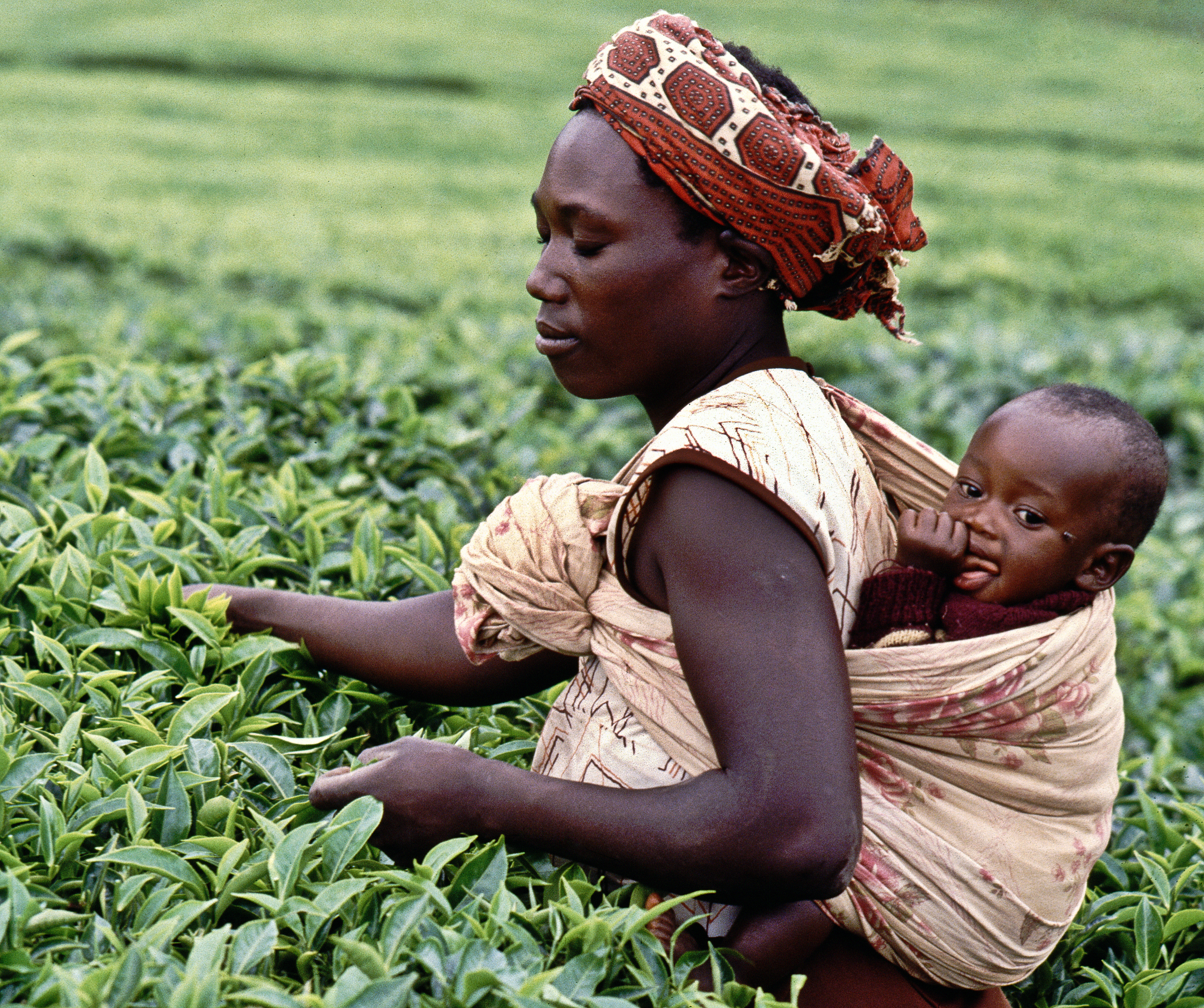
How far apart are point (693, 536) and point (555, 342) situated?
0.45 m

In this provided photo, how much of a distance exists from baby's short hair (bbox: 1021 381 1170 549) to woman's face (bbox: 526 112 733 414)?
0.48 metres

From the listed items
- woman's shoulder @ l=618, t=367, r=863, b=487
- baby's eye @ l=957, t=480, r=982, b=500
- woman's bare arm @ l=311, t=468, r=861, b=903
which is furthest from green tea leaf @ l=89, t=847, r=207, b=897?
baby's eye @ l=957, t=480, r=982, b=500

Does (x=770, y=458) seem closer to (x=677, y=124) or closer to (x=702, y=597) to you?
(x=702, y=597)

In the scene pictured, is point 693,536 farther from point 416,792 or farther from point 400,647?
point 400,647

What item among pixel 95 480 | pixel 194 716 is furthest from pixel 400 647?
pixel 95 480

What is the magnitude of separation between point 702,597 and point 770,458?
196 millimetres

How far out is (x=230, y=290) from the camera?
7.23m

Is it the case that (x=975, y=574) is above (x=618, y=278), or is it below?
below

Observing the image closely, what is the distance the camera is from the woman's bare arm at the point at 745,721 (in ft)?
5.15

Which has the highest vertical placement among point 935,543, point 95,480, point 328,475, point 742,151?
point 742,151

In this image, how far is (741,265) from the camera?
1.89 metres

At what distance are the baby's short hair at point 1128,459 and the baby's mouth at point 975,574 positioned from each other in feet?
0.51

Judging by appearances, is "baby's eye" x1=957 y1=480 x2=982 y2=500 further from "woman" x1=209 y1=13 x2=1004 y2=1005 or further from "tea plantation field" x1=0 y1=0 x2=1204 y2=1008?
"tea plantation field" x1=0 y1=0 x2=1204 y2=1008

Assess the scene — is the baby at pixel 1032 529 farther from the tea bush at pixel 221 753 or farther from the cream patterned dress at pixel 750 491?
the tea bush at pixel 221 753
